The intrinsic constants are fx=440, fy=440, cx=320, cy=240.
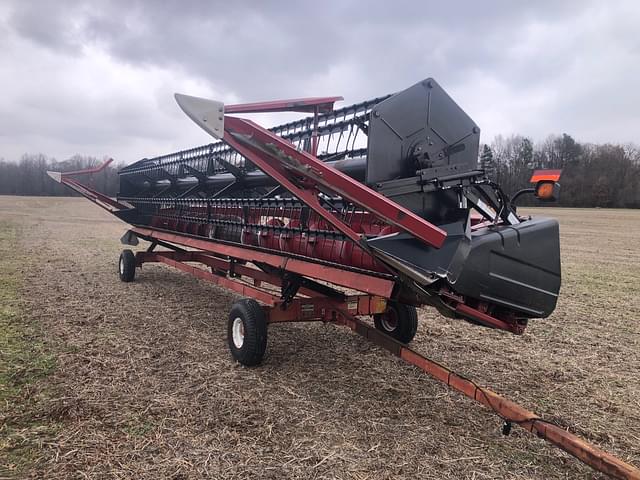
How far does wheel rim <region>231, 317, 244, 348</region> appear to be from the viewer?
4256 millimetres

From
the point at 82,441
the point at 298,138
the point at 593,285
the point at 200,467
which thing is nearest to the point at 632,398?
the point at 200,467

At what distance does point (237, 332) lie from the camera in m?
4.32

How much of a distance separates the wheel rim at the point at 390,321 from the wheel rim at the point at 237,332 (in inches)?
64.7

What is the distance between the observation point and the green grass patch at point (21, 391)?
2.64 meters

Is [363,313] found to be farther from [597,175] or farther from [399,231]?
[597,175]

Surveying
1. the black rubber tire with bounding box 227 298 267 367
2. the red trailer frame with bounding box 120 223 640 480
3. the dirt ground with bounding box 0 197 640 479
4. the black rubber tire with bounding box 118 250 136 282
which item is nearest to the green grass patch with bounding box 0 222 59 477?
the dirt ground with bounding box 0 197 640 479

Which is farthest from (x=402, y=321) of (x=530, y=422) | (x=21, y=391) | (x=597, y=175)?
(x=597, y=175)

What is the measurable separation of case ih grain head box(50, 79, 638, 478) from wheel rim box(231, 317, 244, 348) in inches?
0.6

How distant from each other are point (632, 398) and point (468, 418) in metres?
1.53

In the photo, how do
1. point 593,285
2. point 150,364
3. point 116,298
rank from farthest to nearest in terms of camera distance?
point 593,285 → point 116,298 → point 150,364

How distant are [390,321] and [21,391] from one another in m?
3.54

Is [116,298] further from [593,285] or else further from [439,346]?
[593,285]

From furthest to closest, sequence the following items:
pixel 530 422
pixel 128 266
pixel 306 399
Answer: pixel 128 266 < pixel 306 399 < pixel 530 422

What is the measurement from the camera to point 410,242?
2975mm
